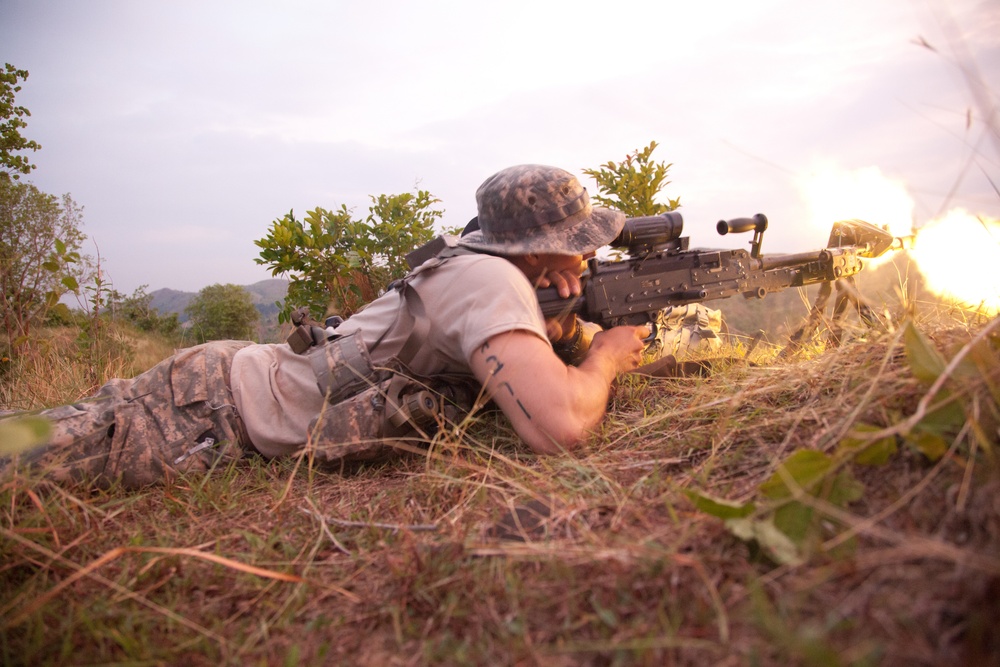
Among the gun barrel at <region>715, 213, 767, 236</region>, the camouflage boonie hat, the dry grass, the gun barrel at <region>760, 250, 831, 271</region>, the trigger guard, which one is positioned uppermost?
the camouflage boonie hat

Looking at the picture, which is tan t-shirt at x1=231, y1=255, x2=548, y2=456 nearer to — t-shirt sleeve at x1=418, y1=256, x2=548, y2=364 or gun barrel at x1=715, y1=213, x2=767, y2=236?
t-shirt sleeve at x1=418, y1=256, x2=548, y2=364

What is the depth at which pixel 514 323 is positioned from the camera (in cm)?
232

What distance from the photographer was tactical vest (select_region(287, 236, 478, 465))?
2529 mm

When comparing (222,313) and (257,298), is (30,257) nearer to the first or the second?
(222,313)

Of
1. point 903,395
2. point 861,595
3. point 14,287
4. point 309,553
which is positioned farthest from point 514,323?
point 14,287

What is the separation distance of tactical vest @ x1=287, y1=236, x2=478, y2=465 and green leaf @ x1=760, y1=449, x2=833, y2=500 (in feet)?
4.61

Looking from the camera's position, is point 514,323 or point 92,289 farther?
point 92,289

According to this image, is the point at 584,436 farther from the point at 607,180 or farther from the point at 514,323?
the point at 607,180

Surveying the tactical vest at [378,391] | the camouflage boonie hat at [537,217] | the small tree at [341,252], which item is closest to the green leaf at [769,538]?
the tactical vest at [378,391]

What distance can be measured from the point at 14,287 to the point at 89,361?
44.6 inches

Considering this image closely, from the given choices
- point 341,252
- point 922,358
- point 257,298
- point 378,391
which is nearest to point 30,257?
point 341,252

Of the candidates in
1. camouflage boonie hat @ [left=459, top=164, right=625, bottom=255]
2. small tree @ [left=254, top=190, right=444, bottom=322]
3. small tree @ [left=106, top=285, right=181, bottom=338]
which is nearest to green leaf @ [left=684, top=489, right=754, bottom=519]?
camouflage boonie hat @ [left=459, top=164, right=625, bottom=255]

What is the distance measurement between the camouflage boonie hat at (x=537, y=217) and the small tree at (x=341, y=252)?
98.7 inches

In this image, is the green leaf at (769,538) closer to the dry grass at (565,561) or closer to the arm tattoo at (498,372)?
the dry grass at (565,561)
